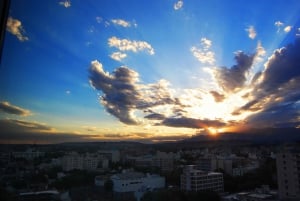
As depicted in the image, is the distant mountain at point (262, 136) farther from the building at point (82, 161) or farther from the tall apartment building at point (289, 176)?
the building at point (82, 161)

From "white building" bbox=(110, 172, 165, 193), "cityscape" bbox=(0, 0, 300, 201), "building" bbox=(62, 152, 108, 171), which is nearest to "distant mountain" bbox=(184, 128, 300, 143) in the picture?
"cityscape" bbox=(0, 0, 300, 201)

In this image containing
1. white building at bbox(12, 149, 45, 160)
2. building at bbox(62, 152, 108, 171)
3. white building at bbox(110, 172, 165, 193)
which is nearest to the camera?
white building at bbox(110, 172, 165, 193)

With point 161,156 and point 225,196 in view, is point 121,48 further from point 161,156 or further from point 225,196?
point 225,196

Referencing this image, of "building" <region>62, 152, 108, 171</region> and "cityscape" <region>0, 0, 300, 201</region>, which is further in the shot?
"building" <region>62, 152, 108, 171</region>

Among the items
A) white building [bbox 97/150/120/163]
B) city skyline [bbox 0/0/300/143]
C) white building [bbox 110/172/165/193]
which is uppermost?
city skyline [bbox 0/0/300/143]

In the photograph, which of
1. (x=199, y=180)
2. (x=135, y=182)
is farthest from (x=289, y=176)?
(x=135, y=182)

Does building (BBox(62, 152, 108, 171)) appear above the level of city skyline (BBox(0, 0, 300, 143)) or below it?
below

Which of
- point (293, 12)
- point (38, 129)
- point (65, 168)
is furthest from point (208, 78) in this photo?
point (38, 129)

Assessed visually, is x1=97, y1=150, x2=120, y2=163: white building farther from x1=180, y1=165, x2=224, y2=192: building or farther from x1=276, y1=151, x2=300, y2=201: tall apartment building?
x1=276, y1=151, x2=300, y2=201: tall apartment building
